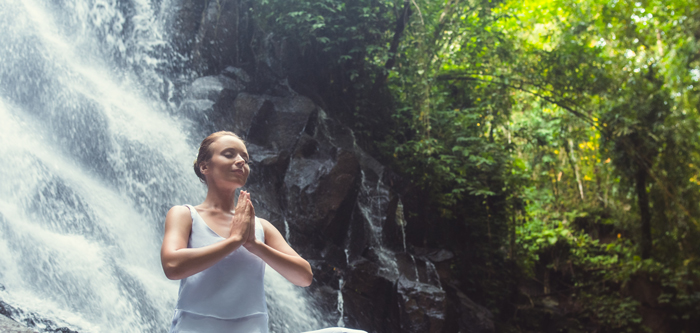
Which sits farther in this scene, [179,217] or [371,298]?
[371,298]

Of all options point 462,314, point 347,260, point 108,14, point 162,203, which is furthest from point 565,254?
point 108,14

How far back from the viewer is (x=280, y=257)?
1409 mm

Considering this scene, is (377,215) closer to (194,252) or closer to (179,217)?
(179,217)

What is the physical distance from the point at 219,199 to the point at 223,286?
31 cm

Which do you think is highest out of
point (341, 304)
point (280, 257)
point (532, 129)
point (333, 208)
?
point (532, 129)

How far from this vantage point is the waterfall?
13.5 ft

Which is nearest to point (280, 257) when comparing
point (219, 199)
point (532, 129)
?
point (219, 199)

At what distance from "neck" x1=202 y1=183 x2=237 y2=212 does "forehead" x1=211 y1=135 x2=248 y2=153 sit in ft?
0.40

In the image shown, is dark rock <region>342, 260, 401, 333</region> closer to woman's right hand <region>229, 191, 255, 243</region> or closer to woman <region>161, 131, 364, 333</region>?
woman <region>161, 131, 364, 333</region>

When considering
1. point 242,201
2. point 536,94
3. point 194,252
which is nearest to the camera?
point 194,252

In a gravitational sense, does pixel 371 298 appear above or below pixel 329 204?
below

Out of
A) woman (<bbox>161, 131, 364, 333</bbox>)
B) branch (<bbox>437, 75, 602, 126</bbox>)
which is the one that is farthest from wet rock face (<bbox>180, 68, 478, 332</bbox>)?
woman (<bbox>161, 131, 364, 333</bbox>)

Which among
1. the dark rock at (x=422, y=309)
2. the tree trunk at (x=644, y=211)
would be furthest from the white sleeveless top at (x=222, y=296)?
the tree trunk at (x=644, y=211)

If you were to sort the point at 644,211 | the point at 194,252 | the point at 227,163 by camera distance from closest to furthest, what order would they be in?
the point at 194,252 → the point at 227,163 → the point at 644,211
